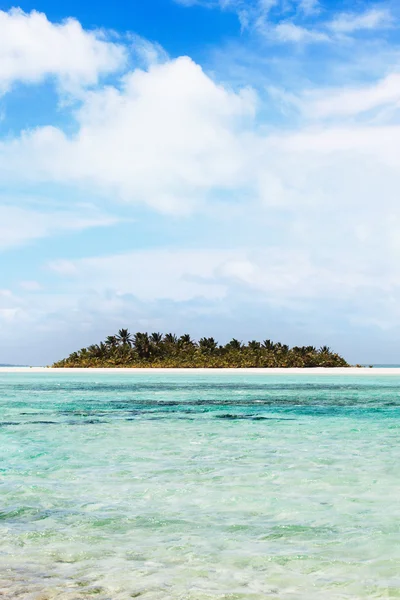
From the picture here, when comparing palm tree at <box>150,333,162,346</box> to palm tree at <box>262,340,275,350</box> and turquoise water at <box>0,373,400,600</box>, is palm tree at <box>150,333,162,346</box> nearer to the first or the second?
palm tree at <box>262,340,275,350</box>

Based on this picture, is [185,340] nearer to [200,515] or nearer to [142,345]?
[142,345]

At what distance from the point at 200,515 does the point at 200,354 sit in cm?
9273

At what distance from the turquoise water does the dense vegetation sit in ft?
265

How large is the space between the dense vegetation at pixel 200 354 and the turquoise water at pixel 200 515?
8062 centimetres

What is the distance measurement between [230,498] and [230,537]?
2276 millimetres

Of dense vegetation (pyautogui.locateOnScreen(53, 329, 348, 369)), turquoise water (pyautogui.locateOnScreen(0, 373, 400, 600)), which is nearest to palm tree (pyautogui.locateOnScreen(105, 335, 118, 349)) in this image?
dense vegetation (pyautogui.locateOnScreen(53, 329, 348, 369))

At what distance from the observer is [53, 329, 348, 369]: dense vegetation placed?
101m

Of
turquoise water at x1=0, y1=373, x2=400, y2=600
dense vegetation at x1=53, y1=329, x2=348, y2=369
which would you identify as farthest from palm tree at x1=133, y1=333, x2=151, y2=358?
turquoise water at x1=0, y1=373, x2=400, y2=600

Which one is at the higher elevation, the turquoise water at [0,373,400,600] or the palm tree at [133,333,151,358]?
the palm tree at [133,333,151,358]

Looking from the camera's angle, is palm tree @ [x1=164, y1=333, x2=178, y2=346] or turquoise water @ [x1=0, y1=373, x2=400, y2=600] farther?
palm tree @ [x1=164, y1=333, x2=178, y2=346]

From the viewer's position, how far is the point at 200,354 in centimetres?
10219

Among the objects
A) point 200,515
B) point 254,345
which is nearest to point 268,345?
point 254,345

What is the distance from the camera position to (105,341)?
106375 millimetres

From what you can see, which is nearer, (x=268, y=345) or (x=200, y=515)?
(x=200, y=515)
